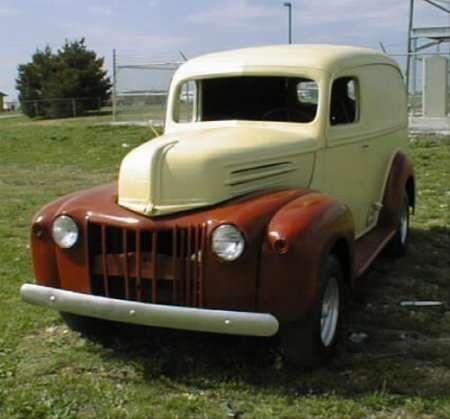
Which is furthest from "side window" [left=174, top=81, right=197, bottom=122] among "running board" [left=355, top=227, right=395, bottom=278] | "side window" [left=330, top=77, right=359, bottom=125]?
"running board" [left=355, top=227, right=395, bottom=278]

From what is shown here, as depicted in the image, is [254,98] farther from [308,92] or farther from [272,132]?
[272,132]

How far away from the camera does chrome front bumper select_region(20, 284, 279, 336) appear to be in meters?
4.06

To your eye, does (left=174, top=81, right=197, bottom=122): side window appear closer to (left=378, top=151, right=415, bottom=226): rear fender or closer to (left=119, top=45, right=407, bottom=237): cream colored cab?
(left=119, top=45, right=407, bottom=237): cream colored cab

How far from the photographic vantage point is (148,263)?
14.3 feet

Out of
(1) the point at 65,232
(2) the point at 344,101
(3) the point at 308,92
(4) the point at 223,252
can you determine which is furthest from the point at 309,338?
(2) the point at 344,101

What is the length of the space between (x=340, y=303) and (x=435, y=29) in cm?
2138

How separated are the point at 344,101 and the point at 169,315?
8.70 ft

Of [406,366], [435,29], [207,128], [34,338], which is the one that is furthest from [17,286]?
[435,29]

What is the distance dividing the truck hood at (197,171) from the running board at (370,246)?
95 cm

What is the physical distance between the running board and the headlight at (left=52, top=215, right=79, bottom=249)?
1.89 m

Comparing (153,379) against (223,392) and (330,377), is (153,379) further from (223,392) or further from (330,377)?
(330,377)

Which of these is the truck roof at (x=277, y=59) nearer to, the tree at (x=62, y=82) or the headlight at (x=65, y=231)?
the headlight at (x=65, y=231)

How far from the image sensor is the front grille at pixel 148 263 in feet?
14.1

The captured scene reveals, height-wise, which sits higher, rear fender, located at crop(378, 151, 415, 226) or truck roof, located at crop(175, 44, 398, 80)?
truck roof, located at crop(175, 44, 398, 80)
